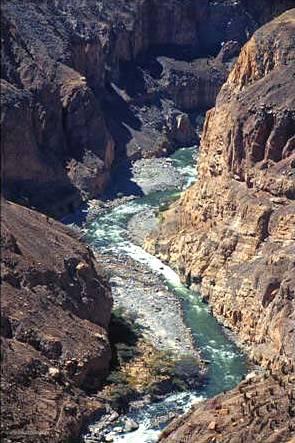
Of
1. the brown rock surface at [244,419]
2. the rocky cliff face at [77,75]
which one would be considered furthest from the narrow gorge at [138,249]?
the rocky cliff face at [77,75]

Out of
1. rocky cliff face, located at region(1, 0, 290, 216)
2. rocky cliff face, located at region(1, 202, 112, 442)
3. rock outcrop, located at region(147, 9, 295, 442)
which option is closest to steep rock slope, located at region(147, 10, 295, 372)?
rock outcrop, located at region(147, 9, 295, 442)

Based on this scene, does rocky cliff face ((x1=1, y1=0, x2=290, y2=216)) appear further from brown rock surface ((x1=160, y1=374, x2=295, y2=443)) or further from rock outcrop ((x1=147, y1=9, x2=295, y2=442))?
brown rock surface ((x1=160, y1=374, x2=295, y2=443))

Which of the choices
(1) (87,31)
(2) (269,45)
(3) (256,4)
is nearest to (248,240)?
(2) (269,45)

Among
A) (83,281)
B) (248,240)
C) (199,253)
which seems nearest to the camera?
(83,281)

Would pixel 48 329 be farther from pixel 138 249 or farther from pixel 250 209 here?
pixel 138 249

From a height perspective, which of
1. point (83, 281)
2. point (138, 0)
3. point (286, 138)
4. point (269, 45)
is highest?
point (138, 0)

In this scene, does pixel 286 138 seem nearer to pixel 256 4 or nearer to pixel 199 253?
pixel 199 253

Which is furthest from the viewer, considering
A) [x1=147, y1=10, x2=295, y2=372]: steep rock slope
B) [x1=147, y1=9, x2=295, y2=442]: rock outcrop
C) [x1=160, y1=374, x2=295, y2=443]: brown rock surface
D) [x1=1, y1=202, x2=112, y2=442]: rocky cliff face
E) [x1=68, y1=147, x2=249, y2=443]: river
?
[x1=147, y1=10, x2=295, y2=372]: steep rock slope
